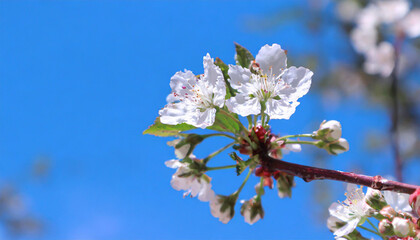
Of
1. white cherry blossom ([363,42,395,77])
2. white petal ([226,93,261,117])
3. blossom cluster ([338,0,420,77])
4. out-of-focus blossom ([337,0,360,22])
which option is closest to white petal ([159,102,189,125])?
white petal ([226,93,261,117])

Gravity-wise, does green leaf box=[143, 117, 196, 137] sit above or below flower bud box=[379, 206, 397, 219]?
above

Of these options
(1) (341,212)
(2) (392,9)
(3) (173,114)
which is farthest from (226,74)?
(2) (392,9)

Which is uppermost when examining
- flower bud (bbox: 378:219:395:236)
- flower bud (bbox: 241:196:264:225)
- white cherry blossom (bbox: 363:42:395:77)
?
white cherry blossom (bbox: 363:42:395:77)

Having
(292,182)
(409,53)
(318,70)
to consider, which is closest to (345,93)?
(409,53)

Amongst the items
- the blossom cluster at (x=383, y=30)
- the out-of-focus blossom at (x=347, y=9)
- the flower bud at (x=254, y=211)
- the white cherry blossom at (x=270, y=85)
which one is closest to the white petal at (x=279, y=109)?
the white cherry blossom at (x=270, y=85)

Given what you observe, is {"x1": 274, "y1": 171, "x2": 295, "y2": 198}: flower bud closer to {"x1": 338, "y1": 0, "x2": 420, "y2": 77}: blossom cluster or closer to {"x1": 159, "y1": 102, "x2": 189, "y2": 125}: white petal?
{"x1": 159, "y1": 102, "x2": 189, "y2": 125}: white petal

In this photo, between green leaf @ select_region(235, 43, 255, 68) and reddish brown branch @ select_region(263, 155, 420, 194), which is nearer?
reddish brown branch @ select_region(263, 155, 420, 194)
